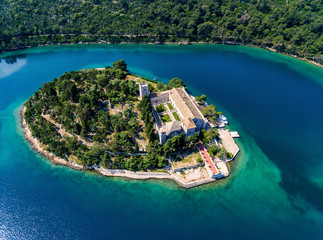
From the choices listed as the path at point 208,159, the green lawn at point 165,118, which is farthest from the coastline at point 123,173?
the green lawn at point 165,118

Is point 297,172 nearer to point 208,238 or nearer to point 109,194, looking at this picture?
point 208,238

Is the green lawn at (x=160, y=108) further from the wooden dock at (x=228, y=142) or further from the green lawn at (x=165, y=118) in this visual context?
the wooden dock at (x=228, y=142)

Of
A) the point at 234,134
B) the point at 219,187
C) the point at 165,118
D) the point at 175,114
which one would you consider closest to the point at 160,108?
the point at 165,118

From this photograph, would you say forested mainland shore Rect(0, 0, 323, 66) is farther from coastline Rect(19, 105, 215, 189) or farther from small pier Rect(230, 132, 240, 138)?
coastline Rect(19, 105, 215, 189)

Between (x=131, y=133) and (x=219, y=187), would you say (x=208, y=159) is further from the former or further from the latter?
(x=131, y=133)

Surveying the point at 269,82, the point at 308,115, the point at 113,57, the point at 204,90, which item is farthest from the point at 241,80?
the point at 113,57

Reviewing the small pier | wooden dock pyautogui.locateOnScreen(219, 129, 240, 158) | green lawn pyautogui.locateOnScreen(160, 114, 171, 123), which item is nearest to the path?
wooden dock pyautogui.locateOnScreen(219, 129, 240, 158)
